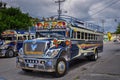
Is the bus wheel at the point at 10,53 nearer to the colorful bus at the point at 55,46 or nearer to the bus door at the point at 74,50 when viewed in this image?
the colorful bus at the point at 55,46

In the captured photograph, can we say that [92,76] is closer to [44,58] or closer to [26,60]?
[44,58]

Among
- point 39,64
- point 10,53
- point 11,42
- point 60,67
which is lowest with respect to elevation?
point 10,53

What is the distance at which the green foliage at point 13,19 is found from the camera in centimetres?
3072

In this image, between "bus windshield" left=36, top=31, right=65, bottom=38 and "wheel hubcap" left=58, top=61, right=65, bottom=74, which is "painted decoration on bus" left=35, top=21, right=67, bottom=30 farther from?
"wheel hubcap" left=58, top=61, right=65, bottom=74

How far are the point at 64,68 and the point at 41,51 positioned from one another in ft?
4.59

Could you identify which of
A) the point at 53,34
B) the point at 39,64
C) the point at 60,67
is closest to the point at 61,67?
the point at 60,67

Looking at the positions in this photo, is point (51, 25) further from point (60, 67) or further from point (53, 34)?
point (60, 67)

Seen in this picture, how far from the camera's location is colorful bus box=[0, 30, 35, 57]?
20.3 metres

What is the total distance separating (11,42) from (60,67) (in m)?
11.2

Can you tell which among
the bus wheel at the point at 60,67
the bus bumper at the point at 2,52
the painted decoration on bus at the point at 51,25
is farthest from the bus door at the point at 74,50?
the bus bumper at the point at 2,52

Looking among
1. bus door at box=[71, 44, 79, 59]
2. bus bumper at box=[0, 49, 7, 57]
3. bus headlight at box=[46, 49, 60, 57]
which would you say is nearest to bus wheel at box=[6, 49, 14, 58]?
bus bumper at box=[0, 49, 7, 57]

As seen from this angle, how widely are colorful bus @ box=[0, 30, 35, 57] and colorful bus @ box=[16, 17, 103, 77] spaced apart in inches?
320

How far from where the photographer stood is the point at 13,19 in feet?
108

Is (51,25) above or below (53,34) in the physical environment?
above
